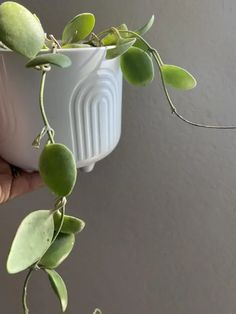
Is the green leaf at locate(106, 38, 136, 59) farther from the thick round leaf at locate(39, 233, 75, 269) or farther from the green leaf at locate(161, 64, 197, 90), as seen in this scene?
the thick round leaf at locate(39, 233, 75, 269)

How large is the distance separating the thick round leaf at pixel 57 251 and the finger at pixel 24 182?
14cm

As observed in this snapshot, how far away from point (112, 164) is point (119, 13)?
19cm

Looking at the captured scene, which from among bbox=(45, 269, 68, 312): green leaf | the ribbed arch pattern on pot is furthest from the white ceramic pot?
bbox=(45, 269, 68, 312): green leaf

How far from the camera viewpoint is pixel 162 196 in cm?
49

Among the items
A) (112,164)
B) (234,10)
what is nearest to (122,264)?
(112,164)

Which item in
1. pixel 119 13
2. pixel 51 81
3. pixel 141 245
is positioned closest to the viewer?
pixel 51 81

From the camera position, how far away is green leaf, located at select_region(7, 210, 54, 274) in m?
0.24

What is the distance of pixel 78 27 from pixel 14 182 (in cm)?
21

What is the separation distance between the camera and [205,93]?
432mm

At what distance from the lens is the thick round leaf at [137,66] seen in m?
0.33

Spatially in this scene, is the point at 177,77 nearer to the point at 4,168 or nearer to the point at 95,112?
the point at 95,112

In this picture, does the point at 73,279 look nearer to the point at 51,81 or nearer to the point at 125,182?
the point at 125,182

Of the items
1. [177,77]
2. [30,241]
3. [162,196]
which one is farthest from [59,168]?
[162,196]

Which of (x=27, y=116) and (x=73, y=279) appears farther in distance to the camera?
(x=73, y=279)
